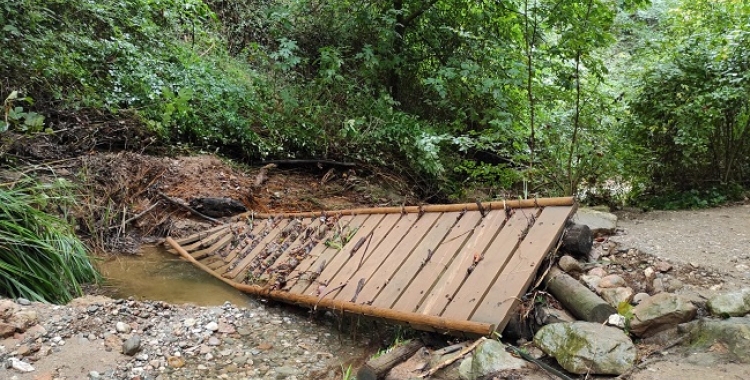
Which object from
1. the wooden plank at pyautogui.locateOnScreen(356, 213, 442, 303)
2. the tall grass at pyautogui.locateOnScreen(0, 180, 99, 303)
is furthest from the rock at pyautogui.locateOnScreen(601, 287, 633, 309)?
the tall grass at pyautogui.locateOnScreen(0, 180, 99, 303)

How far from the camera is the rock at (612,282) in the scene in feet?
7.67

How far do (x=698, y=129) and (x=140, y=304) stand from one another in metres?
5.47

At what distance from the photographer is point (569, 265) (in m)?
2.45

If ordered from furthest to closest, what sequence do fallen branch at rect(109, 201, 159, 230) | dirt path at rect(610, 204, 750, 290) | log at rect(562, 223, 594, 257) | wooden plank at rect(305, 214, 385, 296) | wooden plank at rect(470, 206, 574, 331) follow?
fallen branch at rect(109, 201, 159, 230)
wooden plank at rect(305, 214, 385, 296)
dirt path at rect(610, 204, 750, 290)
log at rect(562, 223, 594, 257)
wooden plank at rect(470, 206, 574, 331)

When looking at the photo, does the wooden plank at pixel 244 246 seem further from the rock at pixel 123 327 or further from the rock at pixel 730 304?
the rock at pixel 730 304

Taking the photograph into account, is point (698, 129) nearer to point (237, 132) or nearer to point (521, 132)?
point (521, 132)

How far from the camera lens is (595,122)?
176 inches

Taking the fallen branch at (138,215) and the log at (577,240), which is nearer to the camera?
the log at (577,240)

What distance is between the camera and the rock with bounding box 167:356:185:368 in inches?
94.8

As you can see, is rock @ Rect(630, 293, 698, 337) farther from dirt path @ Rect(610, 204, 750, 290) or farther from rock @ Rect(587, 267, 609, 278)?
dirt path @ Rect(610, 204, 750, 290)

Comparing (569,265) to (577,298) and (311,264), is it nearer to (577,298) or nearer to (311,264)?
(577,298)

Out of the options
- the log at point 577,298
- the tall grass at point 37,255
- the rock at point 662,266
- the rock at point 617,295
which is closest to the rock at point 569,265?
the log at point 577,298

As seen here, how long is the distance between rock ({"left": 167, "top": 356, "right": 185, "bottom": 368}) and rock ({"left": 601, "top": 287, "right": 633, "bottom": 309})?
86.9 inches

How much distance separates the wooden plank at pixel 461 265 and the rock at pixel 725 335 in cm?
103
